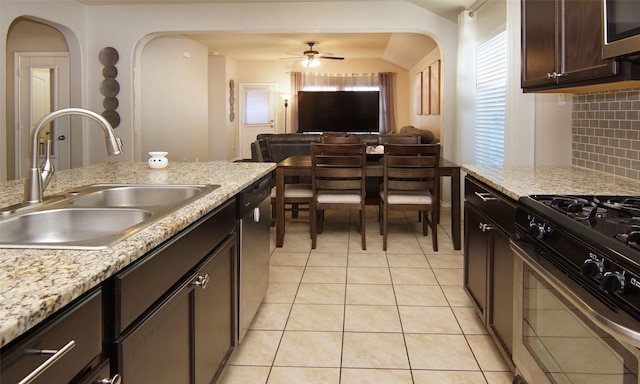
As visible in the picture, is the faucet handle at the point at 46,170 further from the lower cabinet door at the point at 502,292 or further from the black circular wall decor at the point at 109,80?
the black circular wall decor at the point at 109,80

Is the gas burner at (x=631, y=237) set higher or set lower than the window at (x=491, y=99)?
lower

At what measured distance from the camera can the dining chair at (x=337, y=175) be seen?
173 inches

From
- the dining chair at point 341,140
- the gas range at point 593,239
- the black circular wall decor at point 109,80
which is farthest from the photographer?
the black circular wall decor at point 109,80

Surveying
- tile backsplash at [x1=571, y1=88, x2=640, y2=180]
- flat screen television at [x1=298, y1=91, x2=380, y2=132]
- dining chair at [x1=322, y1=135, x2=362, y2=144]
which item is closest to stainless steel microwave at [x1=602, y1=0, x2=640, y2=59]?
tile backsplash at [x1=571, y1=88, x2=640, y2=180]

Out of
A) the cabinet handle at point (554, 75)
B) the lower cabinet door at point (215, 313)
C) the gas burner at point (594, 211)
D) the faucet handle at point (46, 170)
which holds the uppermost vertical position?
the cabinet handle at point (554, 75)

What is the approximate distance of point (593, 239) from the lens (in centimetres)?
126

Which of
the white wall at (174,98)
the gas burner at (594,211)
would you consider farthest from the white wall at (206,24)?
the gas burner at (594,211)

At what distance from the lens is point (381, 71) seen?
1131 centimetres

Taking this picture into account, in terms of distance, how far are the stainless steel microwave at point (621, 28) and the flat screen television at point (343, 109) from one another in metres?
9.52

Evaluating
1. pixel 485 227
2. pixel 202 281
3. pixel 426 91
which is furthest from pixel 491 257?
pixel 426 91

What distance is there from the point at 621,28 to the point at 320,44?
793cm

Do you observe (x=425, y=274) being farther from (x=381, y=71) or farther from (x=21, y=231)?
(x=381, y=71)

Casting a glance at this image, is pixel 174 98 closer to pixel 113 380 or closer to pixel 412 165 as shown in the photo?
pixel 412 165

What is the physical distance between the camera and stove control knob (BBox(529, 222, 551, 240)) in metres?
1.56
